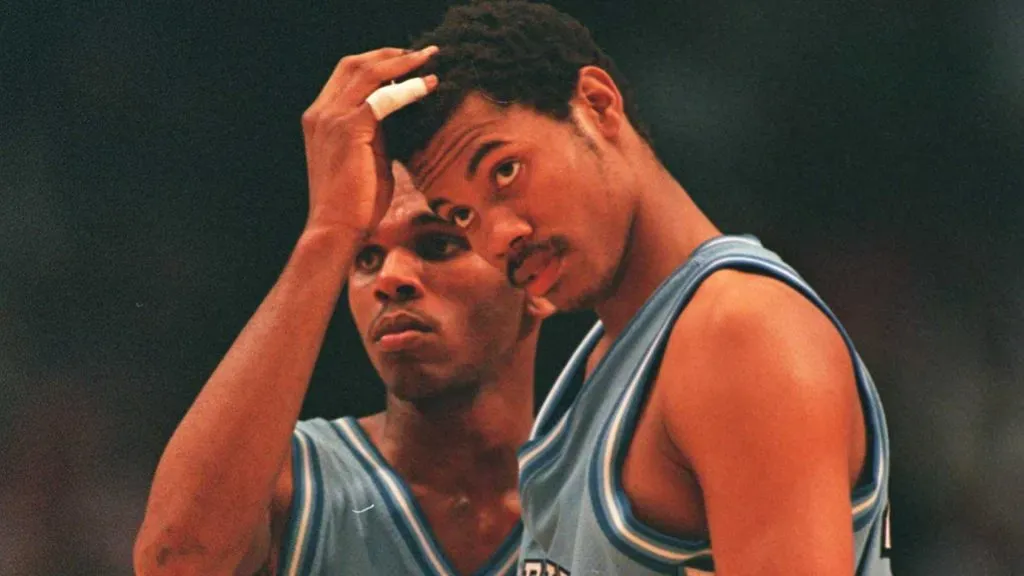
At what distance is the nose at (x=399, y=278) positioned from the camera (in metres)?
1.02

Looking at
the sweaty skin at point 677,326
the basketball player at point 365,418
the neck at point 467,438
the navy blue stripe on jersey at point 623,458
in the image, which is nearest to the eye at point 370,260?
the basketball player at point 365,418

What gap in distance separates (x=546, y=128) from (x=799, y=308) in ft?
0.64

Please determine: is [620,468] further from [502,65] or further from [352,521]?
[352,521]

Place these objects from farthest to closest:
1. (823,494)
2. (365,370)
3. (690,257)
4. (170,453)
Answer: (365,370) → (170,453) → (690,257) → (823,494)

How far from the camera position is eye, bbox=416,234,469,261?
1041 millimetres

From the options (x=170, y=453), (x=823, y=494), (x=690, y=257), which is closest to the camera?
(x=823, y=494)

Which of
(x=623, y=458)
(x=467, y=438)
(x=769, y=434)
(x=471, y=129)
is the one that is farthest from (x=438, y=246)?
(x=769, y=434)

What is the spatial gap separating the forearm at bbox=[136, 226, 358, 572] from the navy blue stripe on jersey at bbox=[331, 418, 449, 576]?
0.22m

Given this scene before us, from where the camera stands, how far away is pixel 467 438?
1.10m

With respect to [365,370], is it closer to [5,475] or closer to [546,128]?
[5,475]

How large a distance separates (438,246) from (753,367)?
0.47 metres

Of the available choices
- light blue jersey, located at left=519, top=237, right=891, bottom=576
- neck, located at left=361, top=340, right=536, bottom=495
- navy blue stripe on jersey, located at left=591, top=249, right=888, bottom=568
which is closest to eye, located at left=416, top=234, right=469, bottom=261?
neck, located at left=361, top=340, right=536, bottom=495

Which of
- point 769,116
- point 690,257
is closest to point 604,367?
point 690,257

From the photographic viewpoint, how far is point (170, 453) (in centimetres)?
87
